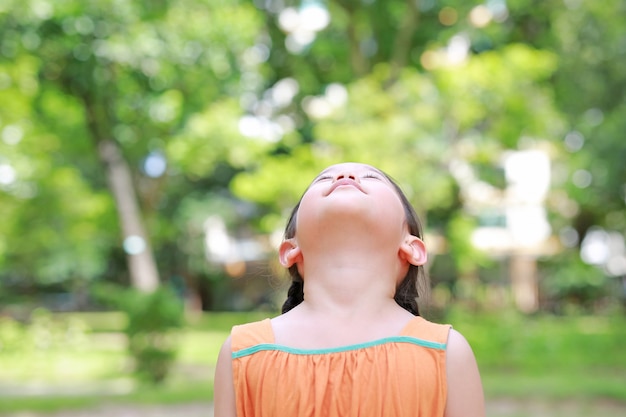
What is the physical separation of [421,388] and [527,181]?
23.5 metres

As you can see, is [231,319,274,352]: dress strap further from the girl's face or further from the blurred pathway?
the blurred pathway

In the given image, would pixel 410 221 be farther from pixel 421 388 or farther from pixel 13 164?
pixel 13 164

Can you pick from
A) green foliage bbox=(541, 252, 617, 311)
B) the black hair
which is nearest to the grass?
green foliage bbox=(541, 252, 617, 311)

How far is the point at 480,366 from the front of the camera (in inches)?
532

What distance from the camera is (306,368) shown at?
5.01ft

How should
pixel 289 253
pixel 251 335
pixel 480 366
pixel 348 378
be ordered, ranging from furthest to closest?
pixel 480 366 < pixel 289 253 < pixel 251 335 < pixel 348 378

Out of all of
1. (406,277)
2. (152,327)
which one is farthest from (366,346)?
(152,327)

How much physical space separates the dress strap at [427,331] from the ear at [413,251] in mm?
170

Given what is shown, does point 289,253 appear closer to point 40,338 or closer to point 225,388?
point 225,388

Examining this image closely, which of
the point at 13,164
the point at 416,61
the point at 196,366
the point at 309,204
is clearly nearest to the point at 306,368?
the point at 309,204

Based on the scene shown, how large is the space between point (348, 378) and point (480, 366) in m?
12.5

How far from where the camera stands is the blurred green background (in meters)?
12.0

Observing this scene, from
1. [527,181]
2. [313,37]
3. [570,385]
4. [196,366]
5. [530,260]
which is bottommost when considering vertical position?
[570,385]

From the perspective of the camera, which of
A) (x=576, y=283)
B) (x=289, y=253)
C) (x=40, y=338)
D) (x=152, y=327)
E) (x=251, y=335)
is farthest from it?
(x=576, y=283)
